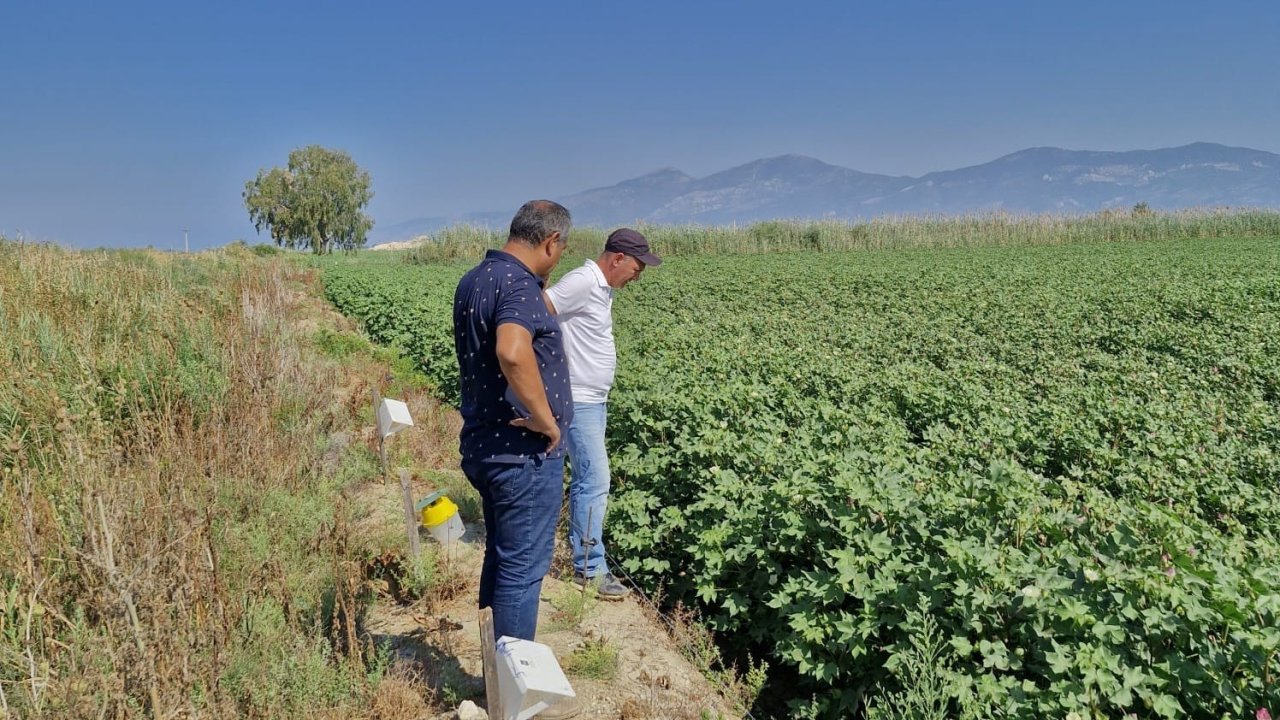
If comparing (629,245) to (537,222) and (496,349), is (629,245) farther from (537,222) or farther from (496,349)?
(496,349)

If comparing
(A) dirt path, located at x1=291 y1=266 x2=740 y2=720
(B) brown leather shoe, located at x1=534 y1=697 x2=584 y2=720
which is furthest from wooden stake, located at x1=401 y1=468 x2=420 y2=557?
(B) brown leather shoe, located at x1=534 y1=697 x2=584 y2=720

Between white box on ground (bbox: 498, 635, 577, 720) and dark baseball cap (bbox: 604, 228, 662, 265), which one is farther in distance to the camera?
dark baseball cap (bbox: 604, 228, 662, 265)

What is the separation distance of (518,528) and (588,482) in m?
1.25

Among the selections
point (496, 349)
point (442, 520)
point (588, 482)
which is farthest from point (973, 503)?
point (442, 520)

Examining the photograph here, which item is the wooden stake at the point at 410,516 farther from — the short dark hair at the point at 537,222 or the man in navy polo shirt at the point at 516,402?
the short dark hair at the point at 537,222

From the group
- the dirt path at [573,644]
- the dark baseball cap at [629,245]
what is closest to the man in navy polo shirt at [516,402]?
the dirt path at [573,644]

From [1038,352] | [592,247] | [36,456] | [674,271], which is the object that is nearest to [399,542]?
[36,456]

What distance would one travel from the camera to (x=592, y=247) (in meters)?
37.1

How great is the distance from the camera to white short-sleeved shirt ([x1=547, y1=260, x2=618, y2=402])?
3.89 metres

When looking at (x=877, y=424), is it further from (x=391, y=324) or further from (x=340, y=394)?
(x=391, y=324)

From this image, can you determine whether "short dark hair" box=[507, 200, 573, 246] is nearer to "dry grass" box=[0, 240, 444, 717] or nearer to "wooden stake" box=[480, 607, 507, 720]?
"wooden stake" box=[480, 607, 507, 720]

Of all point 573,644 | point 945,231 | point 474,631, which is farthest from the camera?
point 945,231

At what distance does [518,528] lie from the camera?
9.23 ft

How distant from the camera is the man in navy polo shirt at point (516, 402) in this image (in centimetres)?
263
